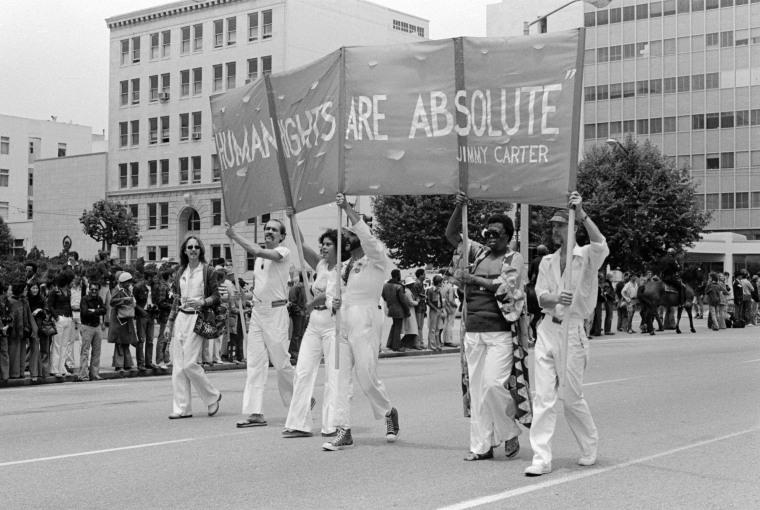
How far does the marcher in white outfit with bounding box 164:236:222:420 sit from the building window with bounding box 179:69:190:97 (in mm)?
64619

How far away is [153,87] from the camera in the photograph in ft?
251

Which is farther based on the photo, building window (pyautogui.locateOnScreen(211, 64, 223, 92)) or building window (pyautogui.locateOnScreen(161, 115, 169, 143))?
building window (pyautogui.locateOnScreen(161, 115, 169, 143))

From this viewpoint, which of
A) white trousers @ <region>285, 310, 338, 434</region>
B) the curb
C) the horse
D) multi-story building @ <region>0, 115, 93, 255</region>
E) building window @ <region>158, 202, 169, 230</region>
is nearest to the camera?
white trousers @ <region>285, 310, 338, 434</region>

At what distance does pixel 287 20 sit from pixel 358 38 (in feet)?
25.7

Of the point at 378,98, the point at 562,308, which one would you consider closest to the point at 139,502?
the point at 562,308

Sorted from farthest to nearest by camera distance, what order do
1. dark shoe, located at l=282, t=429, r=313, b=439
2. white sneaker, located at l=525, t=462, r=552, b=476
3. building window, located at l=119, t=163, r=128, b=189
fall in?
building window, located at l=119, t=163, r=128, b=189 → dark shoe, located at l=282, t=429, r=313, b=439 → white sneaker, located at l=525, t=462, r=552, b=476

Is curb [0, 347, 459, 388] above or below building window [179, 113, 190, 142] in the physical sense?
below

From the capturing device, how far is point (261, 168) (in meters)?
10.6

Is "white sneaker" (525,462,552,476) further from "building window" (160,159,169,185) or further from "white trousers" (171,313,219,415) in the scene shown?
"building window" (160,159,169,185)

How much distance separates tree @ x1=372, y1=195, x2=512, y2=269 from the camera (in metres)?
58.6

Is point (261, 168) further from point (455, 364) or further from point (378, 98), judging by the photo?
point (455, 364)

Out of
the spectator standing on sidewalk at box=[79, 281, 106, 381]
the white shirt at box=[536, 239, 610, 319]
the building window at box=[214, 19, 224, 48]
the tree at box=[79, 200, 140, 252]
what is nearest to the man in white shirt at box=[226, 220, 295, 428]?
the white shirt at box=[536, 239, 610, 319]

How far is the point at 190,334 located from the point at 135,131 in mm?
69184

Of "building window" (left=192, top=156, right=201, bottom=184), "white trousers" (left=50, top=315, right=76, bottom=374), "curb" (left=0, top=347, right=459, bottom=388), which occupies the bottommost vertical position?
"curb" (left=0, top=347, right=459, bottom=388)
